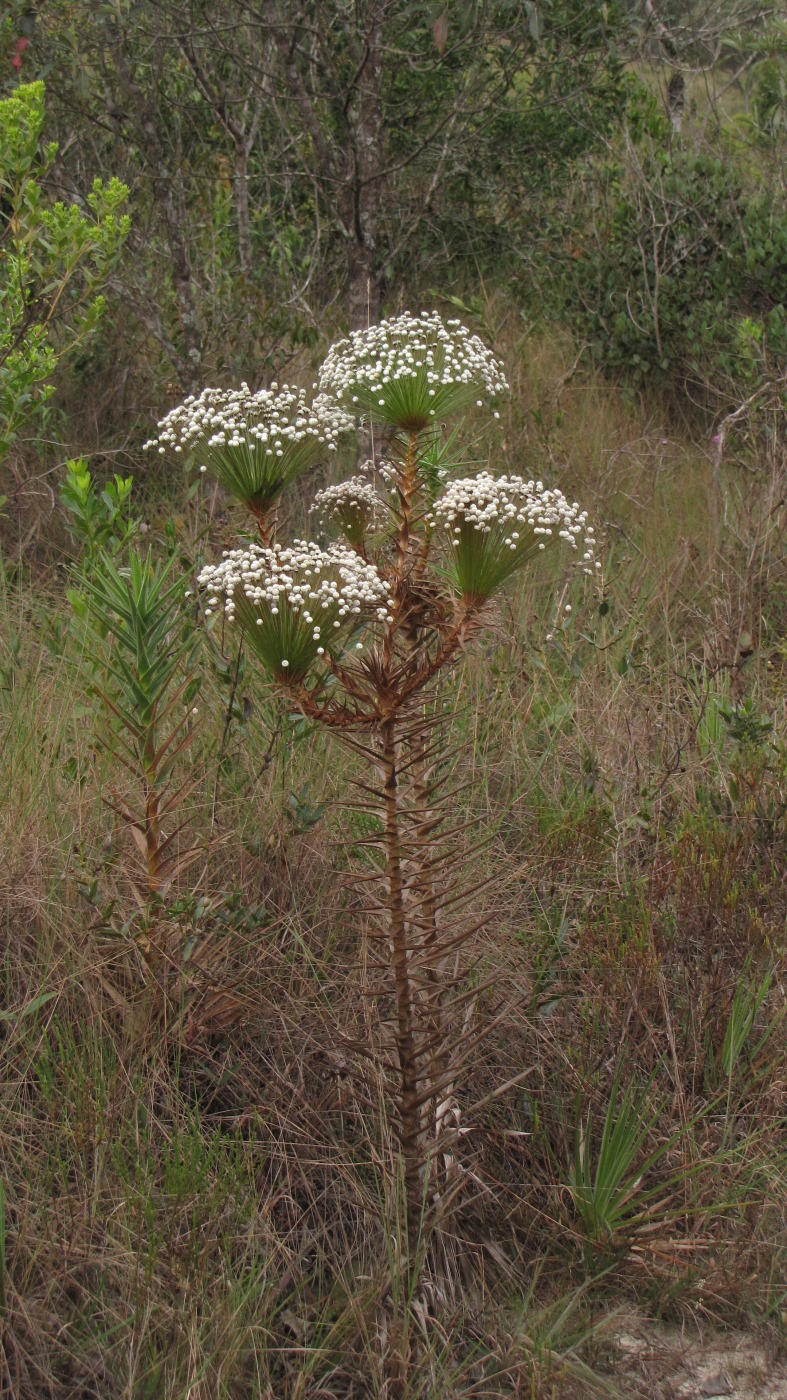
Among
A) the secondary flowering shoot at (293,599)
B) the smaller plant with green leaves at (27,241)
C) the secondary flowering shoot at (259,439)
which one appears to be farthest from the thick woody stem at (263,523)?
the smaller plant with green leaves at (27,241)

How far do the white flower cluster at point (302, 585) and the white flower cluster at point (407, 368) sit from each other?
0.32 meters

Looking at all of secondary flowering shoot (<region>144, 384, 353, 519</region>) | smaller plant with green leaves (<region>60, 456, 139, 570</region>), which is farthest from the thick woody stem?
smaller plant with green leaves (<region>60, 456, 139, 570</region>)

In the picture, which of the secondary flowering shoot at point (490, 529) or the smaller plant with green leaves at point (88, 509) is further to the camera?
the smaller plant with green leaves at point (88, 509)

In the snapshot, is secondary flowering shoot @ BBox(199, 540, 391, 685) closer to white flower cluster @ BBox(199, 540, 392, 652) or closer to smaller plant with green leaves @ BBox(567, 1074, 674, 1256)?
white flower cluster @ BBox(199, 540, 392, 652)

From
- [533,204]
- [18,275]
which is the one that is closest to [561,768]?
[18,275]

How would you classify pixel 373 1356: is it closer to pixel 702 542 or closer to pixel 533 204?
pixel 702 542

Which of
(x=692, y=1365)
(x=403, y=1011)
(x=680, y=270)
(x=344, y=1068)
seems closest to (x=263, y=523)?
(x=403, y=1011)

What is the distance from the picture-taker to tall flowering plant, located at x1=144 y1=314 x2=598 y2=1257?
1.85m

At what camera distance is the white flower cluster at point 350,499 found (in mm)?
2199

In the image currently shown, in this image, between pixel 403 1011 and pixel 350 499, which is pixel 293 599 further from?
pixel 403 1011

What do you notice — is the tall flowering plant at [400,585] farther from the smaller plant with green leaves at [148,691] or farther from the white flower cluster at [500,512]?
the smaller plant with green leaves at [148,691]

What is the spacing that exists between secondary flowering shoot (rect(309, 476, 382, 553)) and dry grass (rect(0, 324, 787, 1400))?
55cm

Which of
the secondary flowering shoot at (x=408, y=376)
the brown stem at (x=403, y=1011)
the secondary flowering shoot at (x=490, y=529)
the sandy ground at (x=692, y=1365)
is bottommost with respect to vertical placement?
the sandy ground at (x=692, y=1365)

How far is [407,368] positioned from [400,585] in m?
0.34
